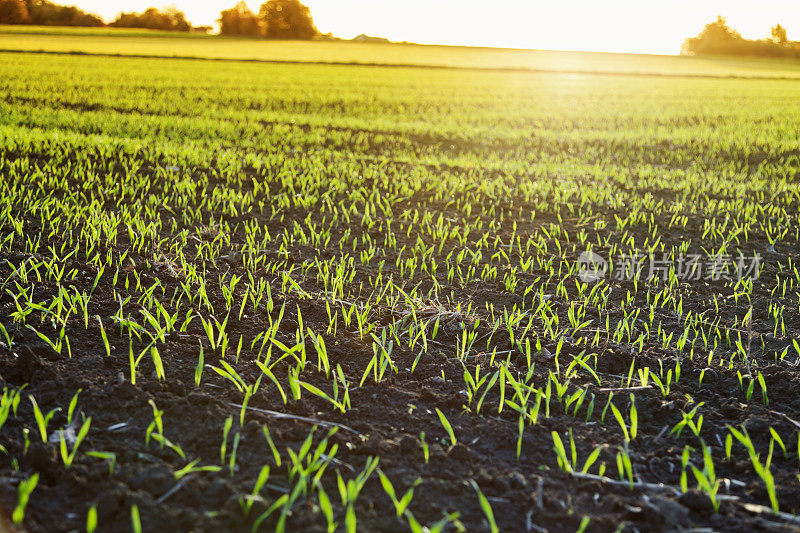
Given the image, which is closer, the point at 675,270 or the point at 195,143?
the point at 675,270

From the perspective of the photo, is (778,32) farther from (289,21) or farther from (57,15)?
(57,15)

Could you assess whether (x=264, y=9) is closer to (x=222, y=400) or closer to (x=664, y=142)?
(x=664, y=142)

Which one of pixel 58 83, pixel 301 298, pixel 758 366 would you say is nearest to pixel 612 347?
pixel 758 366

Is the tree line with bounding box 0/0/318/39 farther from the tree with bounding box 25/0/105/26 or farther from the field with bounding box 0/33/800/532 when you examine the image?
the field with bounding box 0/33/800/532

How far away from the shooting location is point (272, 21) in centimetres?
6206

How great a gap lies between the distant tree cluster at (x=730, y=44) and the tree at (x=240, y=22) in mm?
50954

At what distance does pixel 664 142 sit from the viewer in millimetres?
11078

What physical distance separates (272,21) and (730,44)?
52339 millimetres

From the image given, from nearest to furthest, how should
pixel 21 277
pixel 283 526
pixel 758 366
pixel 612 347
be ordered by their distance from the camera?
pixel 283 526, pixel 758 366, pixel 612 347, pixel 21 277

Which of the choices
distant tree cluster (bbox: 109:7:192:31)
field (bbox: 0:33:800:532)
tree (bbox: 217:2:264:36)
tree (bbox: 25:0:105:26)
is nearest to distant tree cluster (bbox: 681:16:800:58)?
tree (bbox: 217:2:264:36)

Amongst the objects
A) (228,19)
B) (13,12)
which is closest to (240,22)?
(228,19)

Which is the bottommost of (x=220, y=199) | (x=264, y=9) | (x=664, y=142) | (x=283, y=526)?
(x=283, y=526)

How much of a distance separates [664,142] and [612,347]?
9737mm

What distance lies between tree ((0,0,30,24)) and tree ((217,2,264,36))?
19.7m
